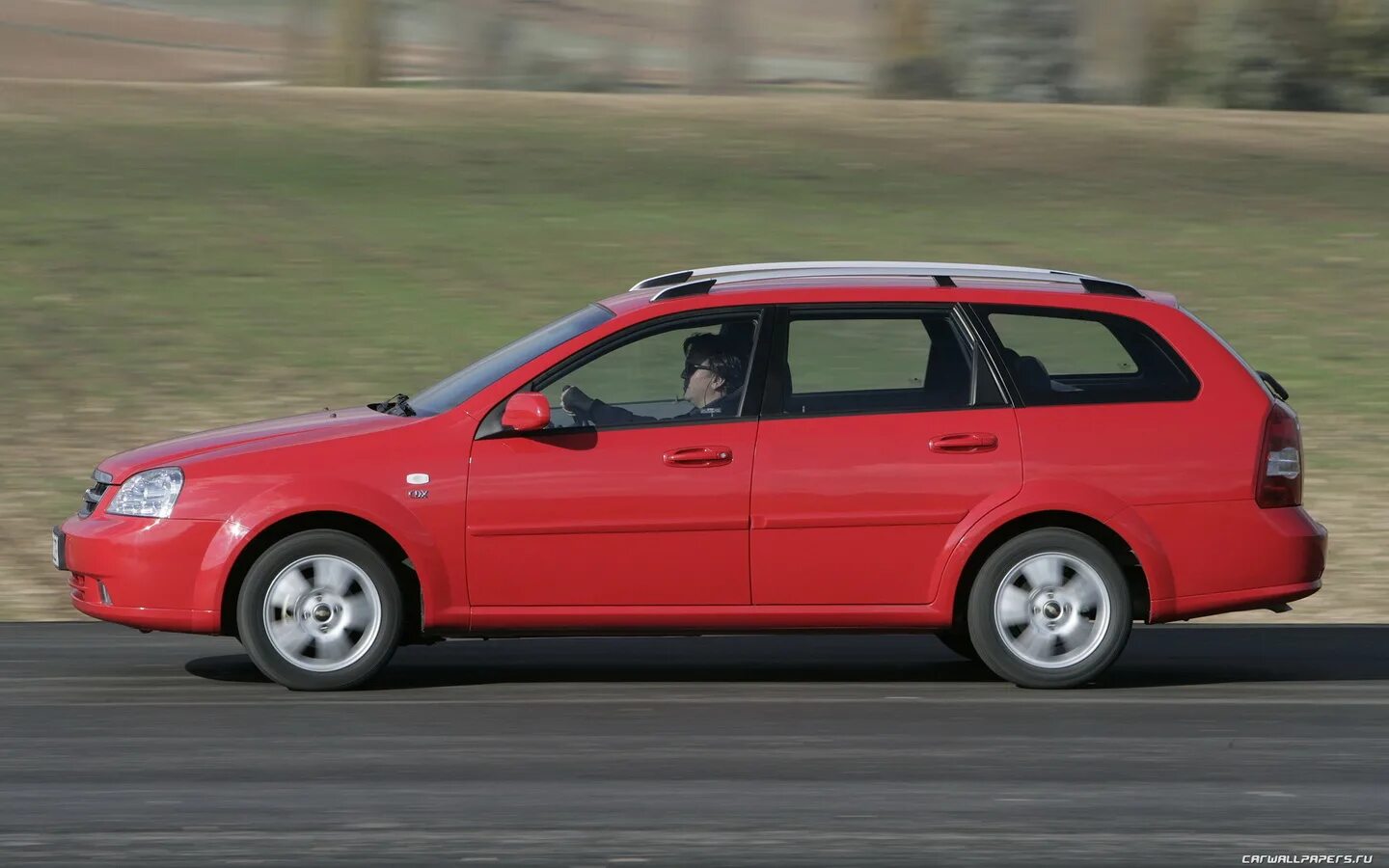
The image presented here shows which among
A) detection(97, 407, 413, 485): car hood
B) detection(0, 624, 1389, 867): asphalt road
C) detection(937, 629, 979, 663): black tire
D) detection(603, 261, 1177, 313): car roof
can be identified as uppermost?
detection(603, 261, 1177, 313): car roof

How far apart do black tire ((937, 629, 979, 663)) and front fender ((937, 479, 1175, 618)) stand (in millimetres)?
1012

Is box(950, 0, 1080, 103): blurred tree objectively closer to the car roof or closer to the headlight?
the car roof

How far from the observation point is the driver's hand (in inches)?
341

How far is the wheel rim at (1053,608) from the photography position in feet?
28.3

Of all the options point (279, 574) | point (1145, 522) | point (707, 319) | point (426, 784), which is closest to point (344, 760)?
point (426, 784)

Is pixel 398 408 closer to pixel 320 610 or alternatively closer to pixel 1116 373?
pixel 320 610

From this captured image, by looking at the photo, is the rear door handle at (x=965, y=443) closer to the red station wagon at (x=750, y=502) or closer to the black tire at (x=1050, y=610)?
the red station wagon at (x=750, y=502)

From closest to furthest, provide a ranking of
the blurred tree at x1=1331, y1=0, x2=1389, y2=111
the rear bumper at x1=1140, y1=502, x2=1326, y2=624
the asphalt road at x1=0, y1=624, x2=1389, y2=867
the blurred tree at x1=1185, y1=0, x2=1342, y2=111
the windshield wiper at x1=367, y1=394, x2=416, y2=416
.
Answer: the asphalt road at x1=0, y1=624, x2=1389, y2=867 < the rear bumper at x1=1140, y1=502, x2=1326, y2=624 < the windshield wiper at x1=367, y1=394, x2=416, y2=416 < the blurred tree at x1=1331, y1=0, x2=1389, y2=111 < the blurred tree at x1=1185, y1=0, x2=1342, y2=111

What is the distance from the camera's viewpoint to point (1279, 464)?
8.67m

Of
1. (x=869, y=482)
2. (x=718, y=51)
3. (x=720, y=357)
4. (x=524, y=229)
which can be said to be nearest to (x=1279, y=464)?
(x=869, y=482)

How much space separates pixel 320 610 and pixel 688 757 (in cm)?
180

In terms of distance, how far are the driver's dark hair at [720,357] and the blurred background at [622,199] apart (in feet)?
13.5

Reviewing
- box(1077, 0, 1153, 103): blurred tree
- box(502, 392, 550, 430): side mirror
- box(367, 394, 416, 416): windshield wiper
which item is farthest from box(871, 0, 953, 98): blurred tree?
box(502, 392, 550, 430): side mirror

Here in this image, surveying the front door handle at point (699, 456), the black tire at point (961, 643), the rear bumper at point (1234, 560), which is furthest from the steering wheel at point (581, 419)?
the rear bumper at point (1234, 560)
